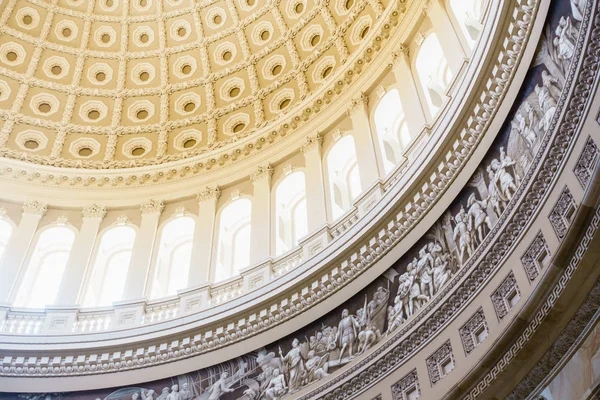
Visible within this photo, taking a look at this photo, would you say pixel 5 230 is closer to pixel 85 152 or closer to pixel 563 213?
pixel 85 152

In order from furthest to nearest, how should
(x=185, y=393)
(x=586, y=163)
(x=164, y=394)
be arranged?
(x=164, y=394), (x=185, y=393), (x=586, y=163)

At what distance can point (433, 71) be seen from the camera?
19.5 metres

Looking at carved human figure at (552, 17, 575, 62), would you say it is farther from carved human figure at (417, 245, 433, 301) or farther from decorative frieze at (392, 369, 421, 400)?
decorative frieze at (392, 369, 421, 400)

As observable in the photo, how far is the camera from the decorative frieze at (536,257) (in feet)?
36.3

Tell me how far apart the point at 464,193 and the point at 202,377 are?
727 centimetres

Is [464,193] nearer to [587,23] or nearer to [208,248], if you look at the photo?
[587,23]

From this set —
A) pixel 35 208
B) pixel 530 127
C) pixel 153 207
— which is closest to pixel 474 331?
pixel 530 127

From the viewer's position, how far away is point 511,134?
13438 mm

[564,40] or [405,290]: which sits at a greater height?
[564,40]

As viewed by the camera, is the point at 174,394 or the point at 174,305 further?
the point at 174,305

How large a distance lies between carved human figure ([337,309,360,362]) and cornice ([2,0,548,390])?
857 mm

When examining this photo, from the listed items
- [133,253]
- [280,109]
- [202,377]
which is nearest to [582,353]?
[202,377]

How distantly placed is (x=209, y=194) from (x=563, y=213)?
45.8ft

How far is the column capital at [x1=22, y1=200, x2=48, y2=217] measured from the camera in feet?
75.8
